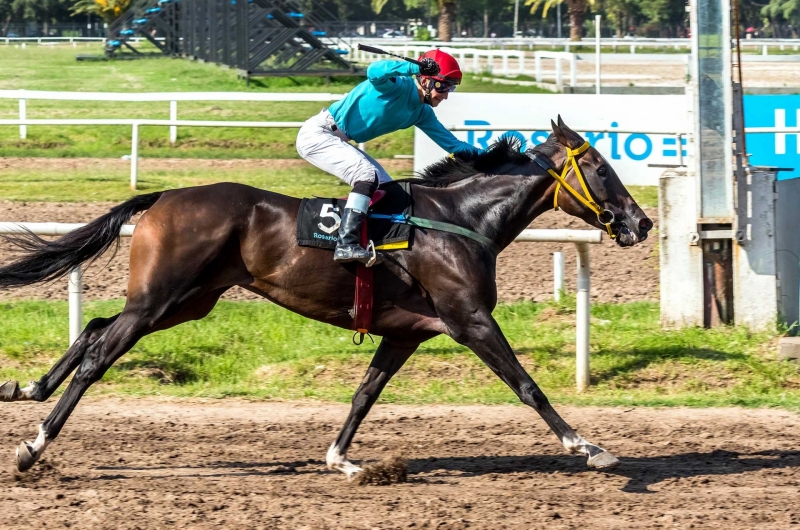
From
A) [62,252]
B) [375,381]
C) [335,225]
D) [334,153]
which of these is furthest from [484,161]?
[62,252]

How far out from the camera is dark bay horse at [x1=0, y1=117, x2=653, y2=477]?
5.27 metres

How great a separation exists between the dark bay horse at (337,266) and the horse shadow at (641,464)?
1.12 feet

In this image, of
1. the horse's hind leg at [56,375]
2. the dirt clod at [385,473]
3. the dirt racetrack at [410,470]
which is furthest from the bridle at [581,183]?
the horse's hind leg at [56,375]

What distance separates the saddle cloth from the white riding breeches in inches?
5.0

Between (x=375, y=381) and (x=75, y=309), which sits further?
(x=75, y=309)

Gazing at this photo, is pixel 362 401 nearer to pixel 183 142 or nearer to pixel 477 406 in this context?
pixel 477 406

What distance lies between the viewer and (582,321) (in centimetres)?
689

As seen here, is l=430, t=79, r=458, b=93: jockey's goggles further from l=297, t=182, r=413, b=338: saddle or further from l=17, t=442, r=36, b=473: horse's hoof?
l=17, t=442, r=36, b=473: horse's hoof

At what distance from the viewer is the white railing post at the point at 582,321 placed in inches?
271

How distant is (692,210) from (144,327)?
409 cm

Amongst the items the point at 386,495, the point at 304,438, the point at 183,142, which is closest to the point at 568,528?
the point at 386,495

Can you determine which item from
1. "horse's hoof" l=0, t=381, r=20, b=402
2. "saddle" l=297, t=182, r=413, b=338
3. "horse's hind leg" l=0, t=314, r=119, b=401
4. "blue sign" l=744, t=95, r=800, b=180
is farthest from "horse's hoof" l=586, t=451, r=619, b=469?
"blue sign" l=744, t=95, r=800, b=180

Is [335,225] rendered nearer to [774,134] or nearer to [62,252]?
[62,252]

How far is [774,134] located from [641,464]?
325 inches
